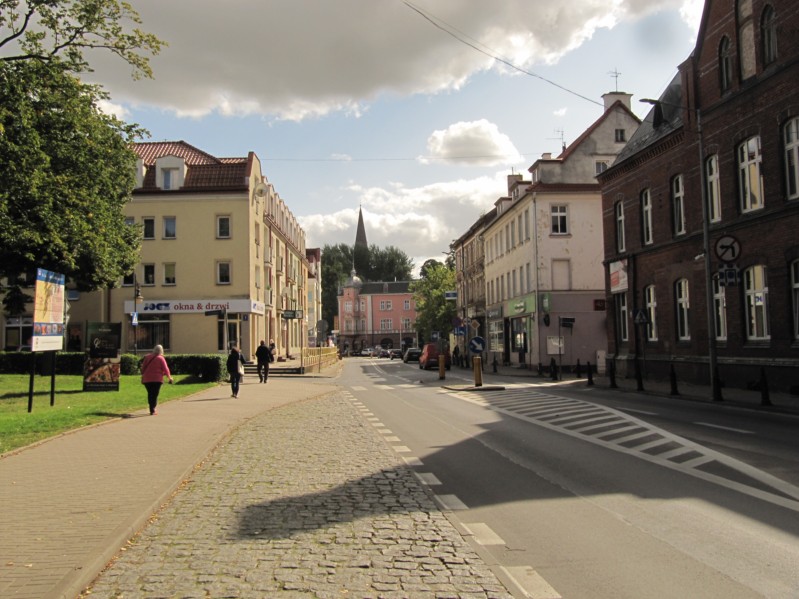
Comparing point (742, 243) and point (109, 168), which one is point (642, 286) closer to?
point (742, 243)

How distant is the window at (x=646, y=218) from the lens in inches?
1243

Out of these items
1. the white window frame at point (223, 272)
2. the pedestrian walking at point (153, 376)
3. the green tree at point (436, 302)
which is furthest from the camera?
the green tree at point (436, 302)

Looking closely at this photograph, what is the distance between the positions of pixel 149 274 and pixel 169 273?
1378 millimetres

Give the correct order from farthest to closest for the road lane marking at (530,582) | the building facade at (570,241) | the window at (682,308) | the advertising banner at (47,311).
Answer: the building facade at (570,241), the window at (682,308), the advertising banner at (47,311), the road lane marking at (530,582)

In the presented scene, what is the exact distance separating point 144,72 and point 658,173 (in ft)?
66.7

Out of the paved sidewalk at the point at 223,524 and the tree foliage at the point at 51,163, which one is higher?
the tree foliage at the point at 51,163

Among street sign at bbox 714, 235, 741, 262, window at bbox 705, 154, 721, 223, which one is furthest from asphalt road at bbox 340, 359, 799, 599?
window at bbox 705, 154, 721, 223

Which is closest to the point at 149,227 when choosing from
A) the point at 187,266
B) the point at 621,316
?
the point at 187,266

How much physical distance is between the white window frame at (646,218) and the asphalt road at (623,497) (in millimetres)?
16823

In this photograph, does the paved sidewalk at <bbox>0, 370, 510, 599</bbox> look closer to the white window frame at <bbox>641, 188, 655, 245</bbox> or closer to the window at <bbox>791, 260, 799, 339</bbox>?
the window at <bbox>791, 260, 799, 339</bbox>

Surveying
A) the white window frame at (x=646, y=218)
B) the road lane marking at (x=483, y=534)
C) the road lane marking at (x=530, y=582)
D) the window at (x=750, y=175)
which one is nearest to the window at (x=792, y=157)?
the window at (x=750, y=175)

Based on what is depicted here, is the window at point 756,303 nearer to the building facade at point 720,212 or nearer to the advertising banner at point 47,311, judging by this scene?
the building facade at point 720,212

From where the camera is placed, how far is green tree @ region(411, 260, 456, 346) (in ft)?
278

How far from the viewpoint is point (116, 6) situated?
20.4 m
